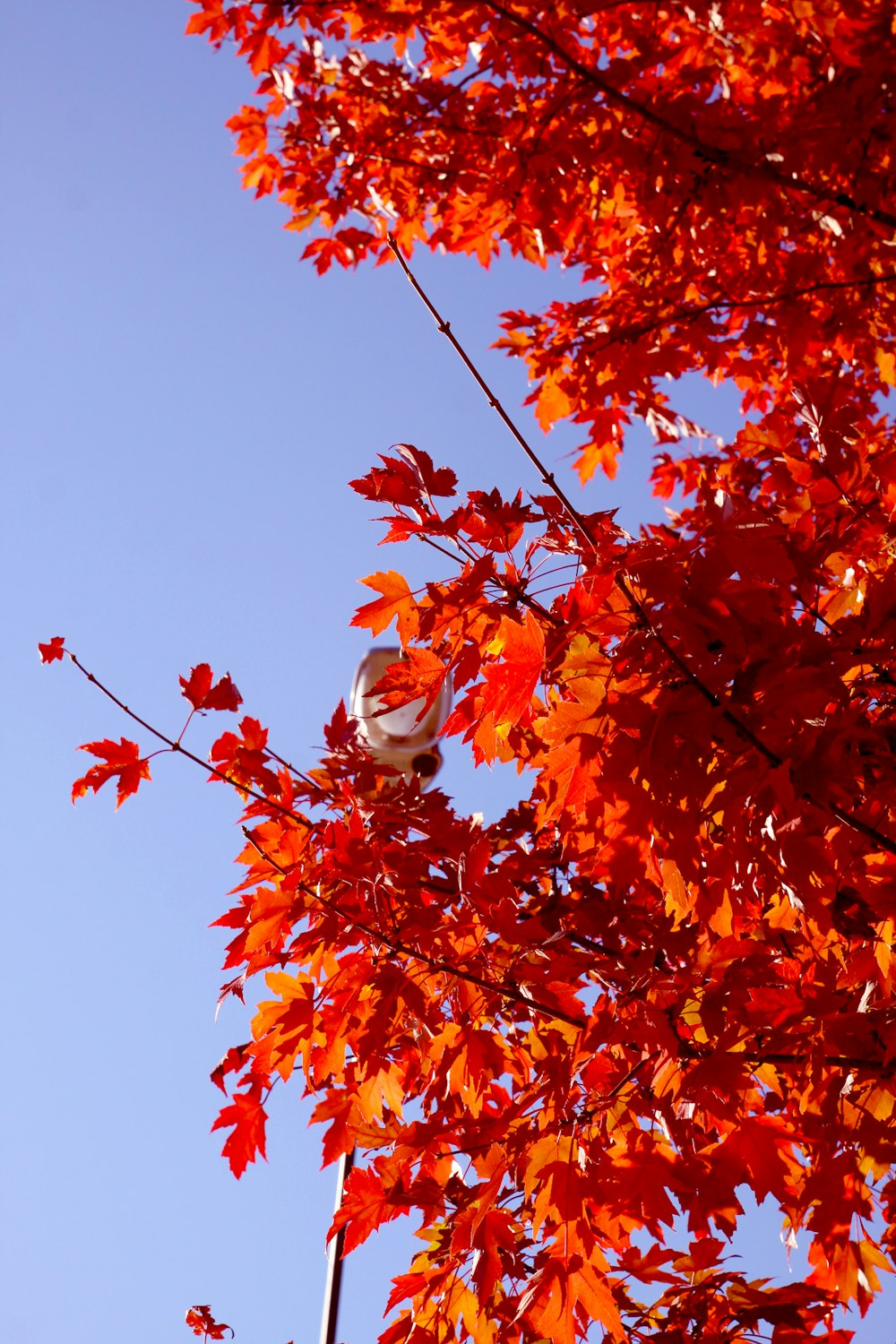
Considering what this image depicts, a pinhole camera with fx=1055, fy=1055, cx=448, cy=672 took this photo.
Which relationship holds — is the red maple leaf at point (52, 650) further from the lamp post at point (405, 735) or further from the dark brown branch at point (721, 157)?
the dark brown branch at point (721, 157)

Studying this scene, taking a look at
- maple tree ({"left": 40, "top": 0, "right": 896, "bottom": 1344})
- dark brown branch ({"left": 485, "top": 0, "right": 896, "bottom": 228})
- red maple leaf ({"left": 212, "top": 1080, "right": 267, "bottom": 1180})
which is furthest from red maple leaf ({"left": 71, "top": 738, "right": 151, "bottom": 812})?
dark brown branch ({"left": 485, "top": 0, "right": 896, "bottom": 228})

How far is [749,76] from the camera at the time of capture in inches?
190

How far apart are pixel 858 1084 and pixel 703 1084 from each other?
1.15ft

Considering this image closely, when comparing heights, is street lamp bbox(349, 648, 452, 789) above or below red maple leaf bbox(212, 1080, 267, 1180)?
above

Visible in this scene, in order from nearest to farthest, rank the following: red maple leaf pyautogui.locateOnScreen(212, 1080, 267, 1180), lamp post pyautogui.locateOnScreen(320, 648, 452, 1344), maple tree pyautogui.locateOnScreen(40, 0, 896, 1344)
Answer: maple tree pyautogui.locateOnScreen(40, 0, 896, 1344) < red maple leaf pyautogui.locateOnScreen(212, 1080, 267, 1180) < lamp post pyautogui.locateOnScreen(320, 648, 452, 1344)


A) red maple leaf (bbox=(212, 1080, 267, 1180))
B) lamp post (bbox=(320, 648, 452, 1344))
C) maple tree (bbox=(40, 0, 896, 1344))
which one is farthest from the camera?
lamp post (bbox=(320, 648, 452, 1344))

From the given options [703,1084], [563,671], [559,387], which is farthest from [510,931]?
[559,387]

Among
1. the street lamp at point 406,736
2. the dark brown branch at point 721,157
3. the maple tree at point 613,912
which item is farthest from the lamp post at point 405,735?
the dark brown branch at point 721,157

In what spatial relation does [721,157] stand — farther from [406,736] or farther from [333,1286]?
[333,1286]

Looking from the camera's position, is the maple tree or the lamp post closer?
the maple tree

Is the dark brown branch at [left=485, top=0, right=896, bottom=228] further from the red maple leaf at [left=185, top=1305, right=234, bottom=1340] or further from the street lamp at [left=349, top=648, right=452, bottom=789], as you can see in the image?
the red maple leaf at [left=185, top=1305, right=234, bottom=1340]

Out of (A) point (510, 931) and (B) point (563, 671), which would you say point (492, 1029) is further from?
(B) point (563, 671)

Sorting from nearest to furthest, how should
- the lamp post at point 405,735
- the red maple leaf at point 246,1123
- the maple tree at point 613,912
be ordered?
the maple tree at point 613,912 < the red maple leaf at point 246,1123 < the lamp post at point 405,735

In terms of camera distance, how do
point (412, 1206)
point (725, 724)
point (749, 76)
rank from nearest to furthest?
1. point (725, 724)
2. point (412, 1206)
3. point (749, 76)
